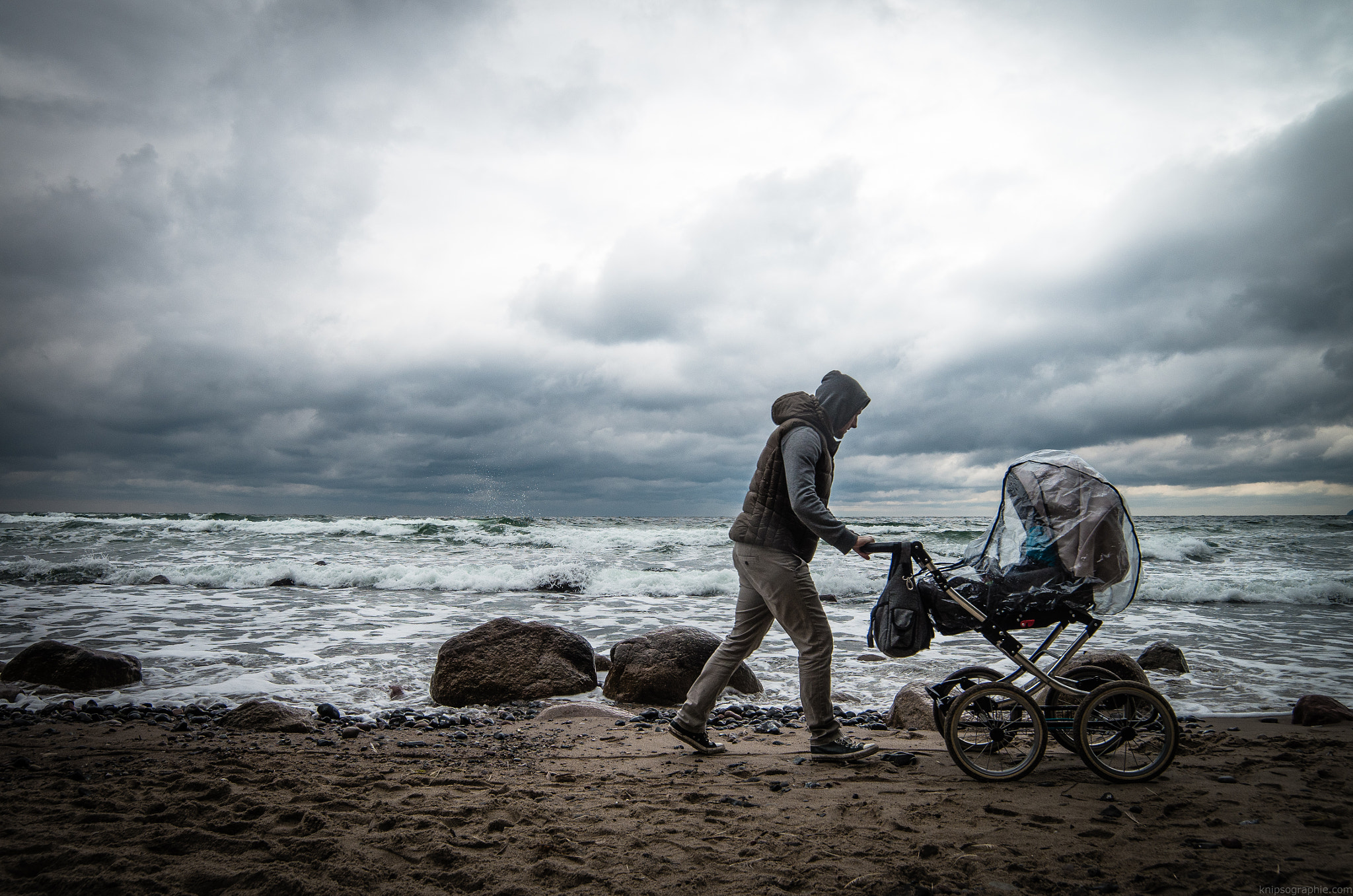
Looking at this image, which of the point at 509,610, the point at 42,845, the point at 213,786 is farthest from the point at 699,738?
the point at 509,610

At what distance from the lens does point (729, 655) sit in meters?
4.43

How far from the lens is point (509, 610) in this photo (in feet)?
38.8

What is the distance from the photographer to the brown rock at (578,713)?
572 centimetres

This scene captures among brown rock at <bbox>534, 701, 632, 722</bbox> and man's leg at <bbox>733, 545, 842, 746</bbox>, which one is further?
brown rock at <bbox>534, 701, 632, 722</bbox>

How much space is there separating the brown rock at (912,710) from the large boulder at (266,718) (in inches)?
186

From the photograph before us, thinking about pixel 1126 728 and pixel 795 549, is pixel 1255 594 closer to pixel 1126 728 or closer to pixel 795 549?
pixel 1126 728

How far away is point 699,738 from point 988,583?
217cm

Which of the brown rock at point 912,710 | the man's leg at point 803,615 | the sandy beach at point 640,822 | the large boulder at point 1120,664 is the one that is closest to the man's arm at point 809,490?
the man's leg at point 803,615

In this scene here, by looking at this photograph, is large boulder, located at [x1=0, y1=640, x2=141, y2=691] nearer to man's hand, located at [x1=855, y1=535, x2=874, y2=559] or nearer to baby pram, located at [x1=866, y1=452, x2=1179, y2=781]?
man's hand, located at [x1=855, y1=535, x2=874, y2=559]

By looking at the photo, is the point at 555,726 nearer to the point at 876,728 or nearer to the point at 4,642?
the point at 876,728

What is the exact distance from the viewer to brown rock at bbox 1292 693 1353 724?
5.11m

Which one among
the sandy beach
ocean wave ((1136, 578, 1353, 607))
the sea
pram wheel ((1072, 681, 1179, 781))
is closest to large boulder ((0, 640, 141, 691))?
the sea

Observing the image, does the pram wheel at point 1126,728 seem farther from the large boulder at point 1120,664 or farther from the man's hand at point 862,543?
the large boulder at point 1120,664

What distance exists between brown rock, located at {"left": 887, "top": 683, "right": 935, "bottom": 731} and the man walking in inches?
48.3
